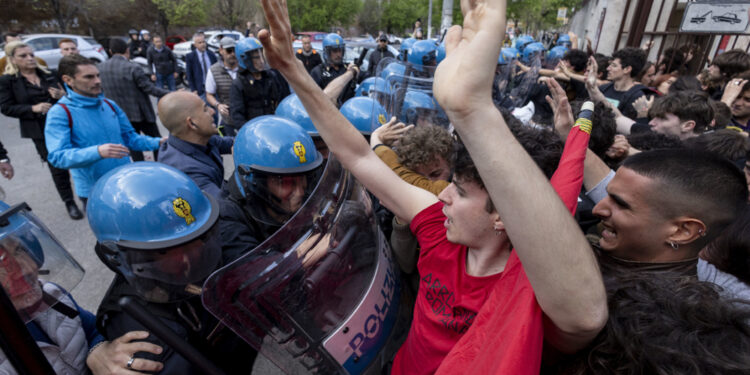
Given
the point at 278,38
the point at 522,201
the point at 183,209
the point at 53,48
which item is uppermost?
the point at 278,38

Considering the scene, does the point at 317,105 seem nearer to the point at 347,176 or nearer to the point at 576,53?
the point at 347,176

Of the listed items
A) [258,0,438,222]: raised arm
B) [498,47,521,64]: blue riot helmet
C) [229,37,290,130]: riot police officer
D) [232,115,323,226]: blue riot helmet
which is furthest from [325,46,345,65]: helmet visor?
[258,0,438,222]: raised arm

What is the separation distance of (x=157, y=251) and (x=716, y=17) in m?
6.20

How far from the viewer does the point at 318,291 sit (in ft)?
3.88

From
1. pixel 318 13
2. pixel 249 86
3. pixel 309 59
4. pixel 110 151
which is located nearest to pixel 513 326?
pixel 110 151

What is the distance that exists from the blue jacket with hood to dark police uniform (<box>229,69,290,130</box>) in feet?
3.66

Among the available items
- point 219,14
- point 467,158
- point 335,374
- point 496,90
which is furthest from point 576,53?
point 219,14

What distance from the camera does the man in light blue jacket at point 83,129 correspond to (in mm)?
3098

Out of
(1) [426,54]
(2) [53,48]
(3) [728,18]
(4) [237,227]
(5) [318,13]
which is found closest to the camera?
(4) [237,227]

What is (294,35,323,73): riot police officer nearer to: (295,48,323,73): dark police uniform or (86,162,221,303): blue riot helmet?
(295,48,323,73): dark police uniform

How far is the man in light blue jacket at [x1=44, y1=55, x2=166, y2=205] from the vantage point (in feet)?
10.2

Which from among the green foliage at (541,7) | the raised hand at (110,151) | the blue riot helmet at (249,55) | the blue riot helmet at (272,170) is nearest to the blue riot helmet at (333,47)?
the blue riot helmet at (249,55)

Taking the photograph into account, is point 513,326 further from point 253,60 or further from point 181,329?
point 253,60

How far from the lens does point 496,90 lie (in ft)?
16.7
